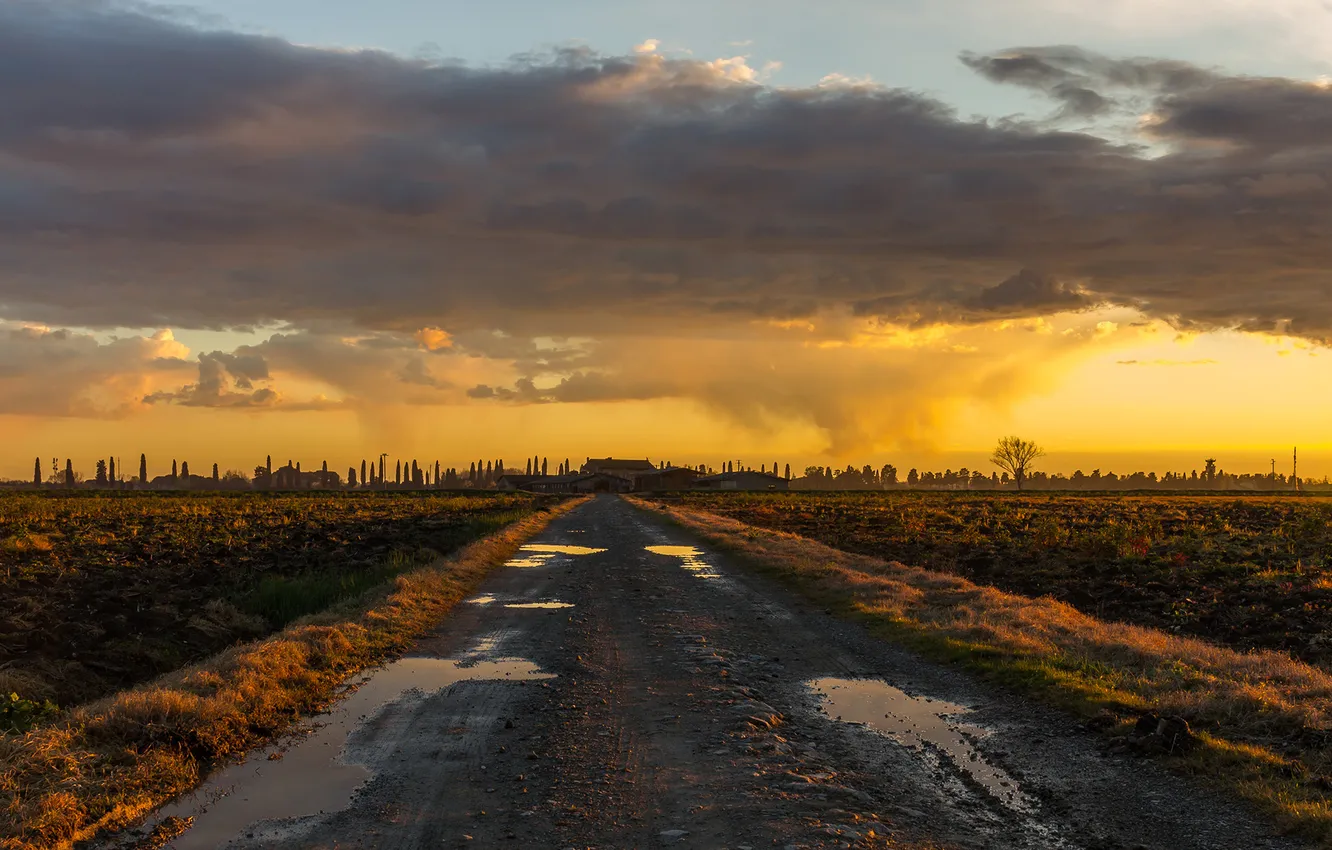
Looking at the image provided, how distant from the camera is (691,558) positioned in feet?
108

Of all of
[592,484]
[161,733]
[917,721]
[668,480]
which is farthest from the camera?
[668,480]

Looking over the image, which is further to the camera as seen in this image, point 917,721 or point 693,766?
point 917,721

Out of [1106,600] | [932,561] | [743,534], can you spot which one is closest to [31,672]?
[1106,600]

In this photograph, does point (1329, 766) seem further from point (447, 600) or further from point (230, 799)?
point (447, 600)

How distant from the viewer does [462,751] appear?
30.7 ft

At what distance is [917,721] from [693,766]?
343 centimetres

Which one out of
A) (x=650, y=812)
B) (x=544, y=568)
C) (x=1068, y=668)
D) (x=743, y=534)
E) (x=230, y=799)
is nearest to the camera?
(x=650, y=812)

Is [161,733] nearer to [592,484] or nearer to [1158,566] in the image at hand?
[1158,566]

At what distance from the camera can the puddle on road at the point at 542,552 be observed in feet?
102

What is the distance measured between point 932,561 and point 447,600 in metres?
19.8

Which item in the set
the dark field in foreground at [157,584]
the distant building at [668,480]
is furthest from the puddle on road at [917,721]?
the distant building at [668,480]

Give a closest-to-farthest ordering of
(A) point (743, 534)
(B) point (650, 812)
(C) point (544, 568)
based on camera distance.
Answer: (B) point (650, 812) → (C) point (544, 568) → (A) point (743, 534)

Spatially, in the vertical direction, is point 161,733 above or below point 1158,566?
above

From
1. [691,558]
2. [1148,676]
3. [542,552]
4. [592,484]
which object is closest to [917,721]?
[1148,676]
